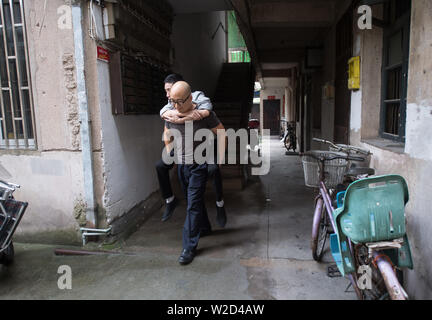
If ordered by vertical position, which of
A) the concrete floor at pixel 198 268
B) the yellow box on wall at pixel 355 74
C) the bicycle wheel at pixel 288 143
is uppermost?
the yellow box on wall at pixel 355 74

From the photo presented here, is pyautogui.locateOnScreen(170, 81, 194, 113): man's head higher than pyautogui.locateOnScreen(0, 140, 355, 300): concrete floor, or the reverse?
pyautogui.locateOnScreen(170, 81, 194, 113): man's head

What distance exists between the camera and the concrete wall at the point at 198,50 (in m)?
6.18

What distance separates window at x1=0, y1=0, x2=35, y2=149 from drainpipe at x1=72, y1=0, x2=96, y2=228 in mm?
671

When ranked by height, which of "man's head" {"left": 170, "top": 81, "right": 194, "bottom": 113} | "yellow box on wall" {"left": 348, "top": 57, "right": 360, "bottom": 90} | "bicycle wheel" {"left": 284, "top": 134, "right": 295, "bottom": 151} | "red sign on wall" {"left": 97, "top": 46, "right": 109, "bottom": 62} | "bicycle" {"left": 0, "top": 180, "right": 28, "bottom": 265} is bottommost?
"bicycle wheel" {"left": 284, "top": 134, "right": 295, "bottom": 151}

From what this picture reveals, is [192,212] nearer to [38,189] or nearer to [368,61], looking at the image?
[38,189]

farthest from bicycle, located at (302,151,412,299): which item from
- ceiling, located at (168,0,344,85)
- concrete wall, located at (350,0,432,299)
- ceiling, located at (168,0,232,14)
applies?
ceiling, located at (168,0,344,85)

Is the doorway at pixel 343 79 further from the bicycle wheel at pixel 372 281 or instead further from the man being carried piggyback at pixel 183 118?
the bicycle wheel at pixel 372 281

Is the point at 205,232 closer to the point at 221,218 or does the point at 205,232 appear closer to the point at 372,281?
the point at 221,218

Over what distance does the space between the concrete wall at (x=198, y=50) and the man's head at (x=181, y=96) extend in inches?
114

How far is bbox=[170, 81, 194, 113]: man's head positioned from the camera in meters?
2.91

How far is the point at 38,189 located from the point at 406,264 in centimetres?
360

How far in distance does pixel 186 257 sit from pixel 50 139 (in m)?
1.97

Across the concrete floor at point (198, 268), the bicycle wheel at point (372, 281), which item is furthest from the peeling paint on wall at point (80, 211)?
the bicycle wheel at point (372, 281)

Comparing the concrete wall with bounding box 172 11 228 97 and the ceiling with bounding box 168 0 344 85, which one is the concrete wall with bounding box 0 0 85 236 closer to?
the ceiling with bounding box 168 0 344 85
